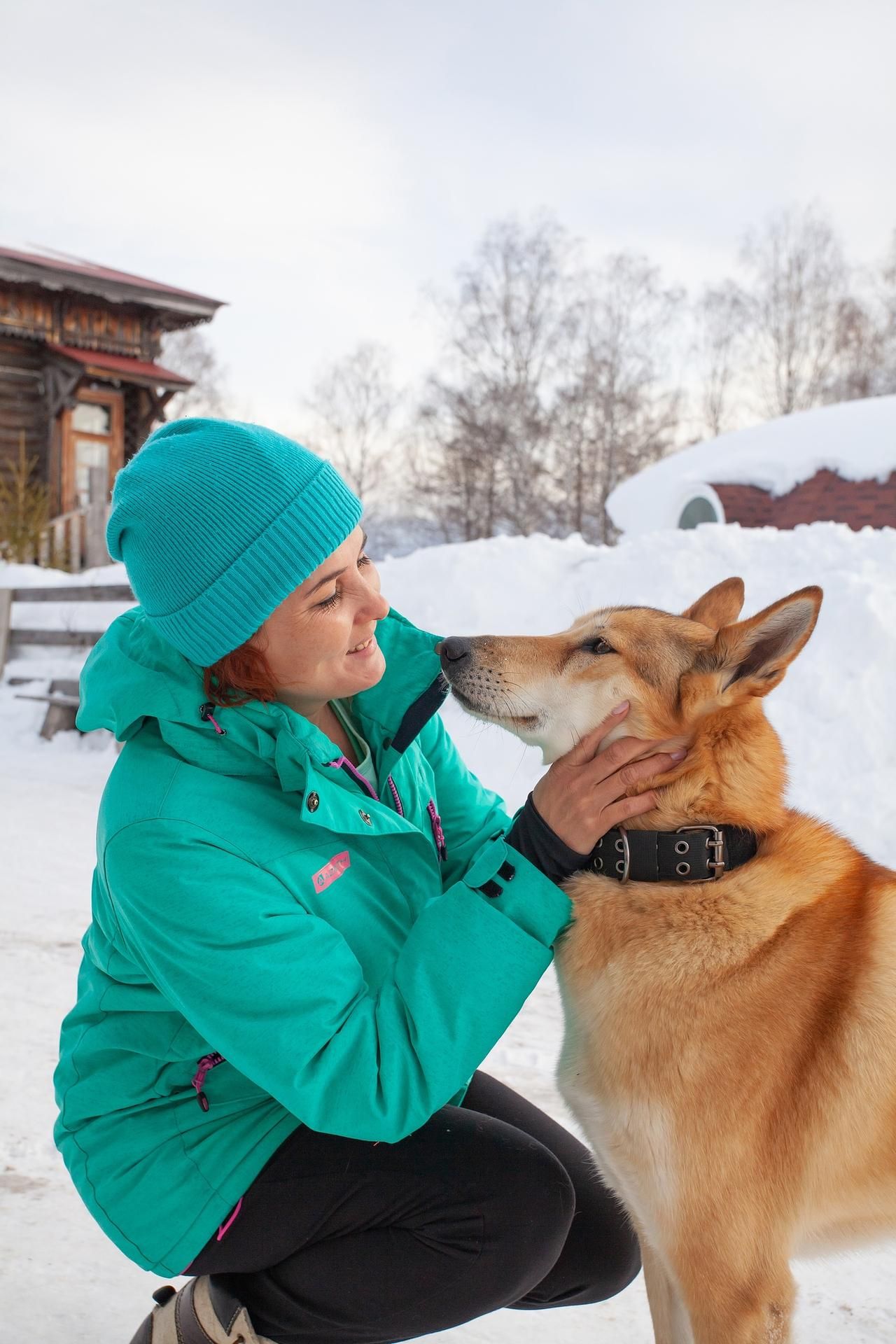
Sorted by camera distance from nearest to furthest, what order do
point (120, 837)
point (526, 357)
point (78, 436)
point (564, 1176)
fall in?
1. point (120, 837)
2. point (564, 1176)
3. point (78, 436)
4. point (526, 357)

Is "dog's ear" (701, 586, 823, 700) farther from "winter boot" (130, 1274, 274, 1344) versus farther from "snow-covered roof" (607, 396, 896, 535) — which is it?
"snow-covered roof" (607, 396, 896, 535)

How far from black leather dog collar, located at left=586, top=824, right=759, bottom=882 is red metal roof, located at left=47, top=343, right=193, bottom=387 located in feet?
59.1

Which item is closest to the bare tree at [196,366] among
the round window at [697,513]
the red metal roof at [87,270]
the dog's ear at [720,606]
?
the red metal roof at [87,270]

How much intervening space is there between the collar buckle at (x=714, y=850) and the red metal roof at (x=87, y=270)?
18526mm

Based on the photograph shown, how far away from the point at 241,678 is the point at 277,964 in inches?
17.9

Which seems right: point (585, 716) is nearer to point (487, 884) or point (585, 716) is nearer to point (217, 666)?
point (487, 884)

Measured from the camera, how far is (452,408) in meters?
24.8

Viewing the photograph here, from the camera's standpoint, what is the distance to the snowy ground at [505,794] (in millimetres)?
2066

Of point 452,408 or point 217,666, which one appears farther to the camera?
point 452,408

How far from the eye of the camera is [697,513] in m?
14.2

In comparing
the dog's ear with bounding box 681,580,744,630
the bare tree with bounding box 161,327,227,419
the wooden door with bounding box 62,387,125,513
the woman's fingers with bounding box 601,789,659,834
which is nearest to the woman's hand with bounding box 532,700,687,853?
the woman's fingers with bounding box 601,789,659,834

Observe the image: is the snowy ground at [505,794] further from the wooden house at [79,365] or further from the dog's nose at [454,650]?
the wooden house at [79,365]

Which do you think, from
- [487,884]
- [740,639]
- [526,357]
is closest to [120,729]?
[487,884]

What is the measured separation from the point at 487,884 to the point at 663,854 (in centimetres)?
38
